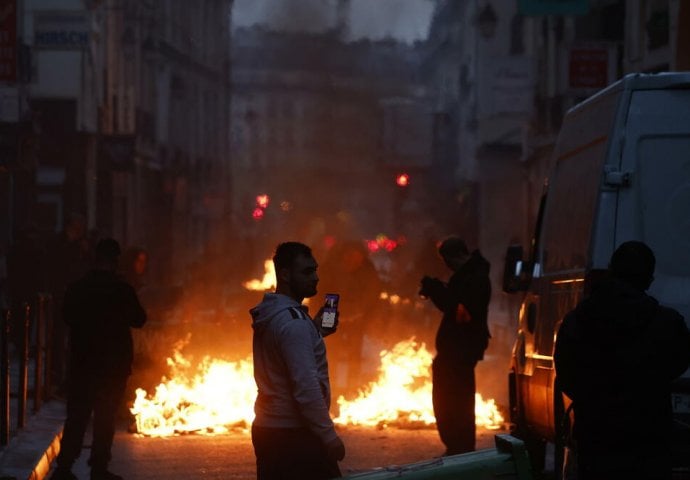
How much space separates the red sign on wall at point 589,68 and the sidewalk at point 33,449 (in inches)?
466

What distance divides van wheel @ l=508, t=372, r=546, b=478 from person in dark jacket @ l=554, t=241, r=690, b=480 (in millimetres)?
4849

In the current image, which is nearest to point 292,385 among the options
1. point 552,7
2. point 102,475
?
point 102,475

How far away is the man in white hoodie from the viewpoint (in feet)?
22.8

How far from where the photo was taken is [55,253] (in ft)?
63.8

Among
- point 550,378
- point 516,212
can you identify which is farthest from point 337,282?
point 516,212

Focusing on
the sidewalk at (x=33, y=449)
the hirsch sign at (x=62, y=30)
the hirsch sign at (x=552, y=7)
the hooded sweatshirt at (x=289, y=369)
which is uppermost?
the hirsch sign at (x=62, y=30)

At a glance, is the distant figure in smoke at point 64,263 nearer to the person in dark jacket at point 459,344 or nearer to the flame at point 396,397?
the flame at point 396,397

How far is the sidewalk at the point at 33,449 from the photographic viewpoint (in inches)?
448

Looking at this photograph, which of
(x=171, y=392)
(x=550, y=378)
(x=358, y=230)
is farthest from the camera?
(x=358, y=230)

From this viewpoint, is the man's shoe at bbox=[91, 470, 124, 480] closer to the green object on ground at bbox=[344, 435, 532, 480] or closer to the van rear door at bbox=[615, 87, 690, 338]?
A: the van rear door at bbox=[615, 87, 690, 338]

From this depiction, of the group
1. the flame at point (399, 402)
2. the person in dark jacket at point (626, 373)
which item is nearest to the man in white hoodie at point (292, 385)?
the person in dark jacket at point (626, 373)

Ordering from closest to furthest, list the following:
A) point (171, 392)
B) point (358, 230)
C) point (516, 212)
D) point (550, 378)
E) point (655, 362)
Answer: point (655, 362)
point (550, 378)
point (171, 392)
point (516, 212)
point (358, 230)

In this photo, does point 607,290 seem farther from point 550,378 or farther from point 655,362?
point 550,378

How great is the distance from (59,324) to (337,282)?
3.07m
